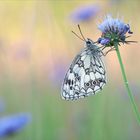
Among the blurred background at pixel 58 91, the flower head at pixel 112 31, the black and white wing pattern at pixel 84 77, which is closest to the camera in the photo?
the flower head at pixel 112 31

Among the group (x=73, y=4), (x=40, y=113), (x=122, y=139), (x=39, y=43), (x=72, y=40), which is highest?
(x=73, y=4)

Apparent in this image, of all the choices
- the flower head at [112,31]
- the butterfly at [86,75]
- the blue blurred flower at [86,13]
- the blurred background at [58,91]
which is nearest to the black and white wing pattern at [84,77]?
the butterfly at [86,75]

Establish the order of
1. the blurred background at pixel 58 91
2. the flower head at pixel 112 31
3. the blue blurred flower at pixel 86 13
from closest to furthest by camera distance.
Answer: the flower head at pixel 112 31
the blurred background at pixel 58 91
the blue blurred flower at pixel 86 13

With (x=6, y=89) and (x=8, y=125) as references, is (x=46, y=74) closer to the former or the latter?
(x=6, y=89)

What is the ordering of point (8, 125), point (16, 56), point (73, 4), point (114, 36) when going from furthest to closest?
point (73, 4) < point (16, 56) < point (8, 125) < point (114, 36)

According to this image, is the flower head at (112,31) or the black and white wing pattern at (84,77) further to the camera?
the black and white wing pattern at (84,77)

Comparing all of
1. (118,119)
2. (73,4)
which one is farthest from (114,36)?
(73,4)

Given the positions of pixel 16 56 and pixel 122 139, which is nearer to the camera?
pixel 122 139

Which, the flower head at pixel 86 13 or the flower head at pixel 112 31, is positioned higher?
the flower head at pixel 86 13

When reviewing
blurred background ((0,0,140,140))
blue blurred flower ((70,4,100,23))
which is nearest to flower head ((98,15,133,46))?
blurred background ((0,0,140,140))

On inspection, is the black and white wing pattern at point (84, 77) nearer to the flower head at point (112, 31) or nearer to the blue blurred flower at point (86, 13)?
the flower head at point (112, 31)
